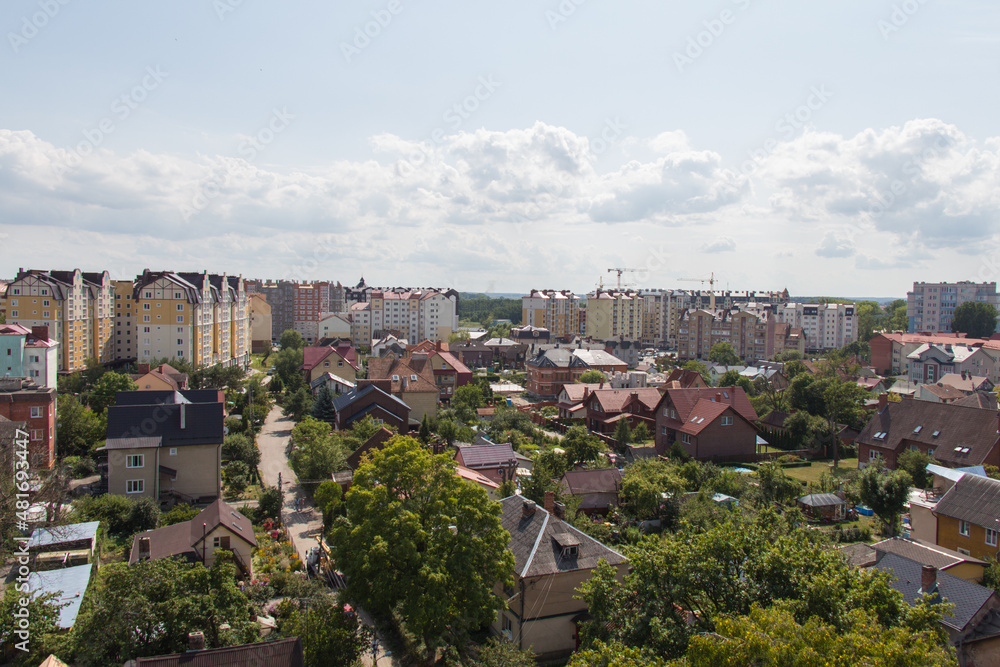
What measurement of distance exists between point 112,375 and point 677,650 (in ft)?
148

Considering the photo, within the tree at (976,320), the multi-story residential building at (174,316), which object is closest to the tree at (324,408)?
the multi-story residential building at (174,316)

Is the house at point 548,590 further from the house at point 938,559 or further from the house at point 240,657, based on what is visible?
the house at point 938,559

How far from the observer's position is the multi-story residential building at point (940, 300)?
366 ft

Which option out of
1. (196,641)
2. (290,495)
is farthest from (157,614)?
(290,495)

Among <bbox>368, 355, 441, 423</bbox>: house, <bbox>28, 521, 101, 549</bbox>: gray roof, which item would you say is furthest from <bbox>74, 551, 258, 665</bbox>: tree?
<bbox>368, 355, 441, 423</bbox>: house

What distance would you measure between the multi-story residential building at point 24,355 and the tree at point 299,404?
15.0 metres

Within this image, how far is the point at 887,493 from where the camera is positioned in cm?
2527

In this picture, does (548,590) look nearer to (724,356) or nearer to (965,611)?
(965,611)

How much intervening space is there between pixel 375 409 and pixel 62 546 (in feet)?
64.7

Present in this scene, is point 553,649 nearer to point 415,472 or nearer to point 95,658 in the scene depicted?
point 415,472

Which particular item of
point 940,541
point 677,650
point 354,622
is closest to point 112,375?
point 354,622

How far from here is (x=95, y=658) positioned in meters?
14.1

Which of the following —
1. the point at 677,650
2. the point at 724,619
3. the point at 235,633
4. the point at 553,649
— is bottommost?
the point at 553,649

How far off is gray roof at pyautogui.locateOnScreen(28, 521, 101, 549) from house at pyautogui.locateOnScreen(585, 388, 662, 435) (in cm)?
3213
